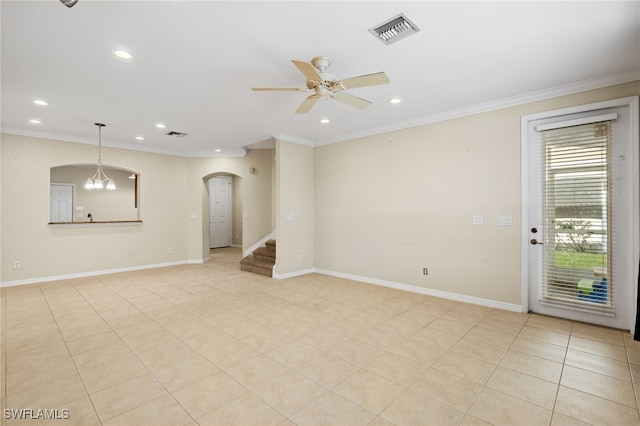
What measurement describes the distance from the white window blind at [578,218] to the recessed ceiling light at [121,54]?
4707 mm

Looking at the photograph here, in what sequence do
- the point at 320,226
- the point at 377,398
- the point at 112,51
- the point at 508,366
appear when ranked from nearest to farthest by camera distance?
the point at 377,398, the point at 508,366, the point at 112,51, the point at 320,226

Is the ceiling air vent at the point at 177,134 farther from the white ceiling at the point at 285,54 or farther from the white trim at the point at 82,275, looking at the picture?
the white trim at the point at 82,275

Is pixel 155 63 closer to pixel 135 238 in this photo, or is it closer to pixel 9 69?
pixel 9 69

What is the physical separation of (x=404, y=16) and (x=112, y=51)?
258cm

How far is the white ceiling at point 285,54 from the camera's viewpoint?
2217mm

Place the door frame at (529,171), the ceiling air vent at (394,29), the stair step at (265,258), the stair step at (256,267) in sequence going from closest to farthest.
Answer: the ceiling air vent at (394,29), the door frame at (529,171), the stair step at (256,267), the stair step at (265,258)

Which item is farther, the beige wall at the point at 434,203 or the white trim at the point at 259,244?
the white trim at the point at 259,244

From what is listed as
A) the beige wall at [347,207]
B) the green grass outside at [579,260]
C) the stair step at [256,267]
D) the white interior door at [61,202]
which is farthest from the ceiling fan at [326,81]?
the white interior door at [61,202]

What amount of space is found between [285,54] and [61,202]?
8615 millimetres

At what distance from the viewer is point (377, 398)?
2123 millimetres

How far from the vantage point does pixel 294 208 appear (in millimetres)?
5980

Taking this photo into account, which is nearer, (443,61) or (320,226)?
(443,61)

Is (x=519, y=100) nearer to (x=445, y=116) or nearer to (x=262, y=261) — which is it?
(x=445, y=116)

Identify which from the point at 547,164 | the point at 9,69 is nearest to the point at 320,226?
the point at 547,164
